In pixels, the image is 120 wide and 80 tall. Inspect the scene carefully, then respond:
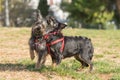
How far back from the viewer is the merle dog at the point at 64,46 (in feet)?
32.2

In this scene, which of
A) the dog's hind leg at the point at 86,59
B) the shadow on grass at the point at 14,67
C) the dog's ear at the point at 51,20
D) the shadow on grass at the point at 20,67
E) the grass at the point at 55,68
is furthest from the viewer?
the dog's hind leg at the point at 86,59

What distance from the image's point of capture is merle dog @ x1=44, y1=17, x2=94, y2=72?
386 inches

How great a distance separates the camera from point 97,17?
45.9 meters

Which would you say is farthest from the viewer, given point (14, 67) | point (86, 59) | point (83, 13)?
point (83, 13)

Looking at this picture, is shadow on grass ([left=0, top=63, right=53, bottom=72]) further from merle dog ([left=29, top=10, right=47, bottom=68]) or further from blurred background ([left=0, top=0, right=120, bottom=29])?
blurred background ([left=0, top=0, right=120, bottom=29])

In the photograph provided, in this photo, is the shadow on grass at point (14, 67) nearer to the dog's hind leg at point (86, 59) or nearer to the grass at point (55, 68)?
the grass at point (55, 68)

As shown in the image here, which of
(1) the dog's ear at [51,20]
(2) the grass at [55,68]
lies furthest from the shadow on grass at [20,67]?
(1) the dog's ear at [51,20]

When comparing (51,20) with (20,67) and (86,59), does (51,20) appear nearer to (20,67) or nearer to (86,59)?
(86,59)

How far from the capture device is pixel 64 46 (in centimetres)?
1007

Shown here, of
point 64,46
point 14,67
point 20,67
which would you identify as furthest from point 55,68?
point 14,67

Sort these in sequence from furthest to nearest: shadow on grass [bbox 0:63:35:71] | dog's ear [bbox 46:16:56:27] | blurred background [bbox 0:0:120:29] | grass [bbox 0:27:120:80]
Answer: blurred background [bbox 0:0:120:29] → shadow on grass [bbox 0:63:35:71] → grass [bbox 0:27:120:80] → dog's ear [bbox 46:16:56:27]

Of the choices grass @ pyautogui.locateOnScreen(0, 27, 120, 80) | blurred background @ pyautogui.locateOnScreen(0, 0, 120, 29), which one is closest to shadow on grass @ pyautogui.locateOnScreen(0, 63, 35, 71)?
grass @ pyautogui.locateOnScreen(0, 27, 120, 80)

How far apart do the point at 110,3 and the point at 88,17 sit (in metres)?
2.70

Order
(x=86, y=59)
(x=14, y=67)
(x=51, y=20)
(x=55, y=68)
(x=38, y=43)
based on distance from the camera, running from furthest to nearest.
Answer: (x=14, y=67), (x=86, y=59), (x=55, y=68), (x=38, y=43), (x=51, y=20)
